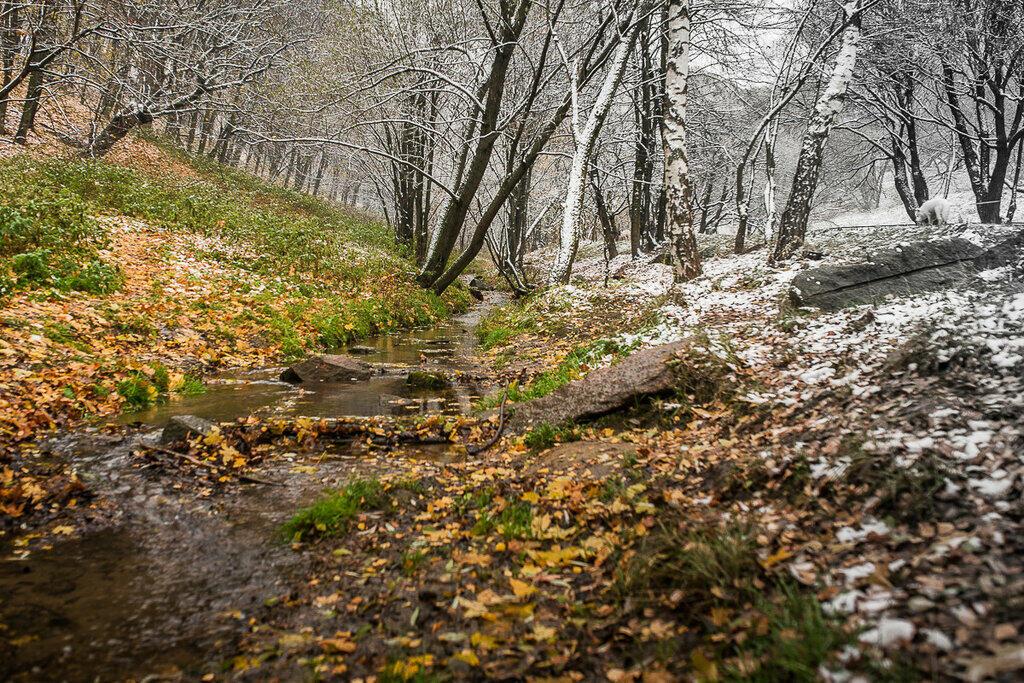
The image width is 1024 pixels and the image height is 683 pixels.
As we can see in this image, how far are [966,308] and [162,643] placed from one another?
6.73 m

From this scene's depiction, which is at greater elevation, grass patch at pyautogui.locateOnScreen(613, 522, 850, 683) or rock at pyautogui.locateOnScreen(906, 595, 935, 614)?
rock at pyautogui.locateOnScreen(906, 595, 935, 614)

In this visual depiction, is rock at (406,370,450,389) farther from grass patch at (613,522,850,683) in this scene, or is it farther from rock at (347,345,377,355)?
grass patch at (613,522,850,683)

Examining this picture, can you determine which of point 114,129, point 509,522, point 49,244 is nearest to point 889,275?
point 509,522

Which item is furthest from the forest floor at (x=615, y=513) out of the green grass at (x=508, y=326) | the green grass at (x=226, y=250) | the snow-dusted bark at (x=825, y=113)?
the green grass at (x=508, y=326)

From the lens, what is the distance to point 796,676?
6.53ft

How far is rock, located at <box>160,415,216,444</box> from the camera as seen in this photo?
17.0 feet

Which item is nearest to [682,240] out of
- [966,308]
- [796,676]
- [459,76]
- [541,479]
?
[966,308]

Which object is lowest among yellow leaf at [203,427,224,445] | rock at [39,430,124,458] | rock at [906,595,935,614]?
rock at [39,430,124,458]

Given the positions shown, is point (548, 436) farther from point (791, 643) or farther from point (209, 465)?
point (791, 643)

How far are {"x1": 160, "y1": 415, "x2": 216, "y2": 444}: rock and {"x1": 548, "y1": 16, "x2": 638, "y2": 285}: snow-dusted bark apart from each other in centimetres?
969

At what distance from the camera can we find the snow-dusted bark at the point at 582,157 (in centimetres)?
1193

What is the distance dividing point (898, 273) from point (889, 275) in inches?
5.5

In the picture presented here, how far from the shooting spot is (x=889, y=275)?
6965 millimetres

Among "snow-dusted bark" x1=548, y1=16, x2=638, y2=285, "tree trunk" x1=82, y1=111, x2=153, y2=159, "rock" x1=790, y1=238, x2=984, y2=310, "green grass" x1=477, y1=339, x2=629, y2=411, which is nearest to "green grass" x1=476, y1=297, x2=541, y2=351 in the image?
"snow-dusted bark" x1=548, y1=16, x2=638, y2=285
